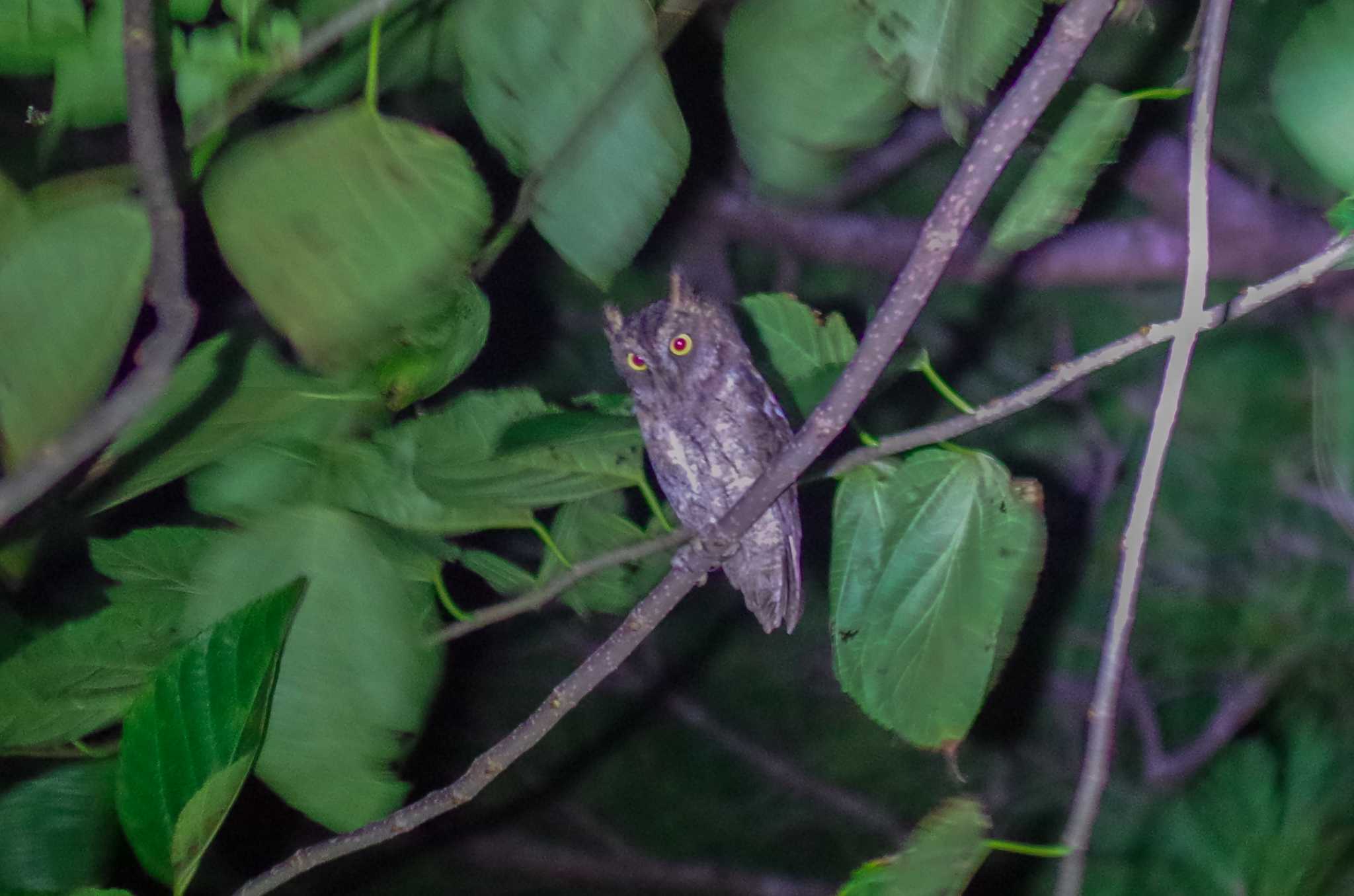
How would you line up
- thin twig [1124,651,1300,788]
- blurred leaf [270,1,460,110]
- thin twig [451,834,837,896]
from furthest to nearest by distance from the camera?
thin twig [451,834,837,896], thin twig [1124,651,1300,788], blurred leaf [270,1,460,110]

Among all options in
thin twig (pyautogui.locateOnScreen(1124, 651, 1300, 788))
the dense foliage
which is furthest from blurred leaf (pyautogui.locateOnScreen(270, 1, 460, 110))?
thin twig (pyautogui.locateOnScreen(1124, 651, 1300, 788))

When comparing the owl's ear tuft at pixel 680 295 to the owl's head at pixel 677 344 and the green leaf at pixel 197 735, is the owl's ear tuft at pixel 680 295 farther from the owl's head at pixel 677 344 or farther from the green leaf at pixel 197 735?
the green leaf at pixel 197 735

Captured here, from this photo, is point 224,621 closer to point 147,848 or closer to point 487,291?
point 147,848

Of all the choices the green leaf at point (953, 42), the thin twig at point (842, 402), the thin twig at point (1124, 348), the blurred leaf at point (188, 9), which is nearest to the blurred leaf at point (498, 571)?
the thin twig at point (842, 402)

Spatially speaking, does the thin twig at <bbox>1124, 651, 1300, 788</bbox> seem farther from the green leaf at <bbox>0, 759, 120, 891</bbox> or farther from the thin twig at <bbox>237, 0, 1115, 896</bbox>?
the green leaf at <bbox>0, 759, 120, 891</bbox>

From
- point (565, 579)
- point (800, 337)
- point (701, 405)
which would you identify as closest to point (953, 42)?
point (800, 337)

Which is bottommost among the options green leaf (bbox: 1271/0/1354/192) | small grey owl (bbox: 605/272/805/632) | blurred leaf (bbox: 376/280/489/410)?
small grey owl (bbox: 605/272/805/632)
